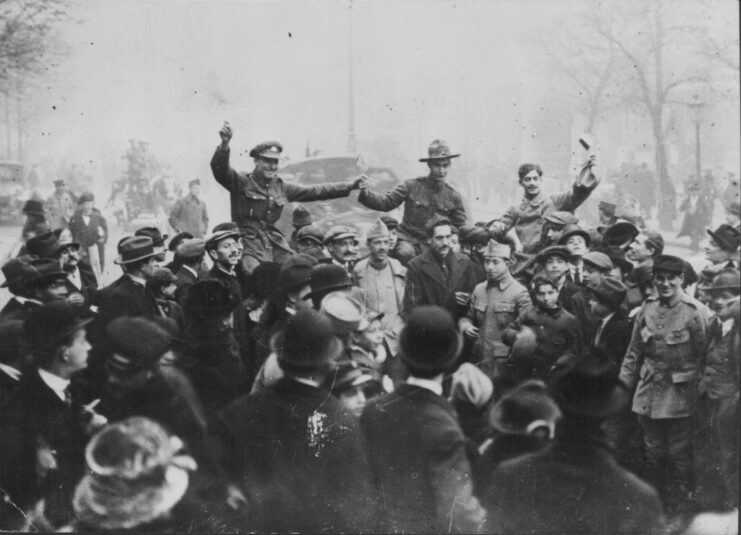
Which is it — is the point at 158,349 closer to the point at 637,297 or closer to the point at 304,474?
the point at 304,474

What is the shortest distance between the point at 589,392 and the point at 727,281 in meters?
1.06

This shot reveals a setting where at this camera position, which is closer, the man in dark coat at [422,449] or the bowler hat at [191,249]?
the man in dark coat at [422,449]

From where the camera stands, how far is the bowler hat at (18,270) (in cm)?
500

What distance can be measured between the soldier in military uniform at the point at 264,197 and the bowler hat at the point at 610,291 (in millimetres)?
1699

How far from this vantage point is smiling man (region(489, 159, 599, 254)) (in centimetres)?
504

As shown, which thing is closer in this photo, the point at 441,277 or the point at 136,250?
the point at 136,250

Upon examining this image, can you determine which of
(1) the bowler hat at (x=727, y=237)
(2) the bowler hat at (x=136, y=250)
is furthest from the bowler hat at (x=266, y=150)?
(1) the bowler hat at (x=727, y=237)

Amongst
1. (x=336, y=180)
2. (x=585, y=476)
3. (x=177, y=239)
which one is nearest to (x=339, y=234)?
A: (x=336, y=180)

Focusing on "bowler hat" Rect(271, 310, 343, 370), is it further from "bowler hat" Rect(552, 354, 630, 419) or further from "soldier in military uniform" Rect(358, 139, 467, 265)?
"bowler hat" Rect(552, 354, 630, 419)

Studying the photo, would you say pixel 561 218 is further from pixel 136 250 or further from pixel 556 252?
pixel 136 250

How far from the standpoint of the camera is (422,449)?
15.0 feet

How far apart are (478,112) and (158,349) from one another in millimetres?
2675

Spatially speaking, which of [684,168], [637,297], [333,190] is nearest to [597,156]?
[684,168]

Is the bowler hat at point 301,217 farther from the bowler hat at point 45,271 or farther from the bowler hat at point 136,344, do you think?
the bowler hat at point 45,271
